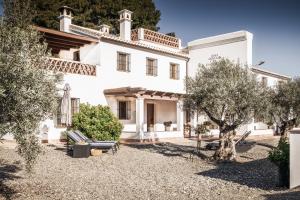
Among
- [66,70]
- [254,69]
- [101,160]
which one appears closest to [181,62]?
[254,69]

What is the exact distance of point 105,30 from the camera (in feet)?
89.2

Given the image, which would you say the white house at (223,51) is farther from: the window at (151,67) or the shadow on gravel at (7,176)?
the shadow on gravel at (7,176)

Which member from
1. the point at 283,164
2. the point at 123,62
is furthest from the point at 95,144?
the point at 123,62

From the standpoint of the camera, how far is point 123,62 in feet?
72.7

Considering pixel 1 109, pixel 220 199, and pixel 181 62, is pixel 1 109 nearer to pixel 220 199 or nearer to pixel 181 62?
pixel 220 199

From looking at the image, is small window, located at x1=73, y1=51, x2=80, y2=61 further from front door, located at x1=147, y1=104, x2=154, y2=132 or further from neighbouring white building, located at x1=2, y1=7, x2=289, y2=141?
front door, located at x1=147, y1=104, x2=154, y2=132

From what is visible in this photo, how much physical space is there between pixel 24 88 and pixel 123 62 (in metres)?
15.7

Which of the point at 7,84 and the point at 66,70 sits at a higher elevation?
the point at 66,70

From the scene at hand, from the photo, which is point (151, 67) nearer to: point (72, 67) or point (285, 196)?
point (72, 67)

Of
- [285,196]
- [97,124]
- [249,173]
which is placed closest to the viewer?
[285,196]

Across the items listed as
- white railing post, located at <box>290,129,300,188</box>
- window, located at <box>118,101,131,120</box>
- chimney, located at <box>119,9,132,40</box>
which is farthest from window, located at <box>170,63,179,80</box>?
white railing post, located at <box>290,129,300,188</box>

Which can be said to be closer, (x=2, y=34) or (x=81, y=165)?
(x=2, y=34)

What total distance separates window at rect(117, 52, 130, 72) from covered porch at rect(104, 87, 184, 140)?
1925 mm

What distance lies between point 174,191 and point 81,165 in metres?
4.61
